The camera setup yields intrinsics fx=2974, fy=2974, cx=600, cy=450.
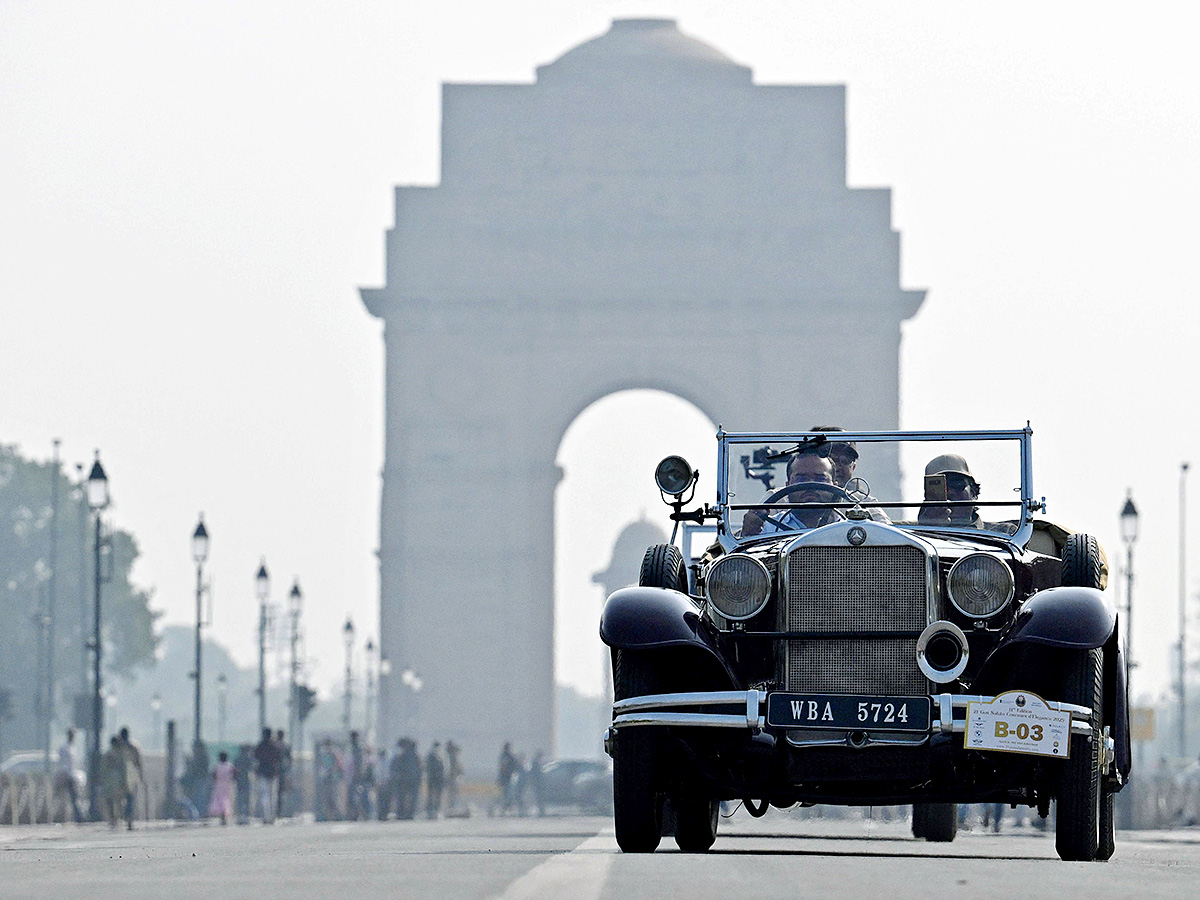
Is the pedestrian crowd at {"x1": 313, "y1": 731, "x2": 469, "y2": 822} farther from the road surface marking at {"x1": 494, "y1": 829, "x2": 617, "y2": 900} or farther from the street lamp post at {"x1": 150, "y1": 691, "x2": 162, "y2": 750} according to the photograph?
the street lamp post at {"x1": 150, "y1": 691, "x2": 162, "y2": 750}

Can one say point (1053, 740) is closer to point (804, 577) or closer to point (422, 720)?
point (804, 577)

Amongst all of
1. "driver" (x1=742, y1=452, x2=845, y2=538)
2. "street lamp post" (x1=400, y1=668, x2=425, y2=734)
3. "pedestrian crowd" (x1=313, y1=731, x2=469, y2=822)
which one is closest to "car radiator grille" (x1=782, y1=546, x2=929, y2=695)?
"driver" (x1=742, y1=452, x2=845, y2=538)

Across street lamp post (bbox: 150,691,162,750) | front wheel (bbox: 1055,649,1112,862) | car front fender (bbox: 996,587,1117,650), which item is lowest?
street lamp post (bbox: 150,691,162,750)

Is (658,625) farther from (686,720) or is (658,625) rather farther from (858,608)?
(858,608)

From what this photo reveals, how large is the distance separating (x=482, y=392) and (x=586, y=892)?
51984 mm

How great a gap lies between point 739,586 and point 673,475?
1.01 metres

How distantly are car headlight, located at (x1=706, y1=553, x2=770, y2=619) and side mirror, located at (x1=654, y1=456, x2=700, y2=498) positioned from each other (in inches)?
34.3

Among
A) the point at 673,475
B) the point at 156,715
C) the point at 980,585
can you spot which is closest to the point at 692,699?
the point at 980,585

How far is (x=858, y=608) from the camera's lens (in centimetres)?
1173

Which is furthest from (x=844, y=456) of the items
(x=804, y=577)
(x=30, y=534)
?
(x=30, y=534)

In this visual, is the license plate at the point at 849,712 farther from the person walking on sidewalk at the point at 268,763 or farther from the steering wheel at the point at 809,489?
the person walking on sidewalk at the point at 268,763

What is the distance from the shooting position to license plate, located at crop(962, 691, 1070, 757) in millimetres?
A: 11281

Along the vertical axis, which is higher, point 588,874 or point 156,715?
point 588,874

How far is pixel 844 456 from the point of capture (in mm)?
13711
